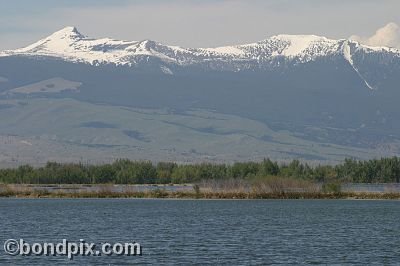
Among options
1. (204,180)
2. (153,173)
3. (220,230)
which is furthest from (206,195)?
(220,230)

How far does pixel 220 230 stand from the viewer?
68188 millimetres

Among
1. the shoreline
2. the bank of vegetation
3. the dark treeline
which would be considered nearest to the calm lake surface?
the shoreline

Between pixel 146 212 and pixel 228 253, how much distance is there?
116ft

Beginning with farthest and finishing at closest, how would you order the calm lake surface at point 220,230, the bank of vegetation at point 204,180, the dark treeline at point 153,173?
the dark treeline at point 153,173 < the bank of vegetation at point 204,180 < the calm lake surface at point 220,230

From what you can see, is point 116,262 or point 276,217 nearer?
point 116,262

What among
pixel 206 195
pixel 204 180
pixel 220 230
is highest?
pixel 204 180

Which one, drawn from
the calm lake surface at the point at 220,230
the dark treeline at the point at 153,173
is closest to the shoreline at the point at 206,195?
the calm lake surface at the point at 220,230

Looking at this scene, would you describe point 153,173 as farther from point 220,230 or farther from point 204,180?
point 220,230

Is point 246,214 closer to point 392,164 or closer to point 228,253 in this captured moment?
point 228,253

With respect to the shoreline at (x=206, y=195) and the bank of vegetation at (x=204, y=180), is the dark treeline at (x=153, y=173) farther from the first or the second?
the shoreline at (x=206, y=195)

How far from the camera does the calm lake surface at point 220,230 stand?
52875 mm

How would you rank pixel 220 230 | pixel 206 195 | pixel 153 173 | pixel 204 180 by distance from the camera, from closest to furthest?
pixel 220 230
pixel 206 195
pixel 204 180
pixel 153 173

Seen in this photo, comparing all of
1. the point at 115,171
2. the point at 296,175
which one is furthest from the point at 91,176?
the point at 296,175

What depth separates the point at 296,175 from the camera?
12938cm
